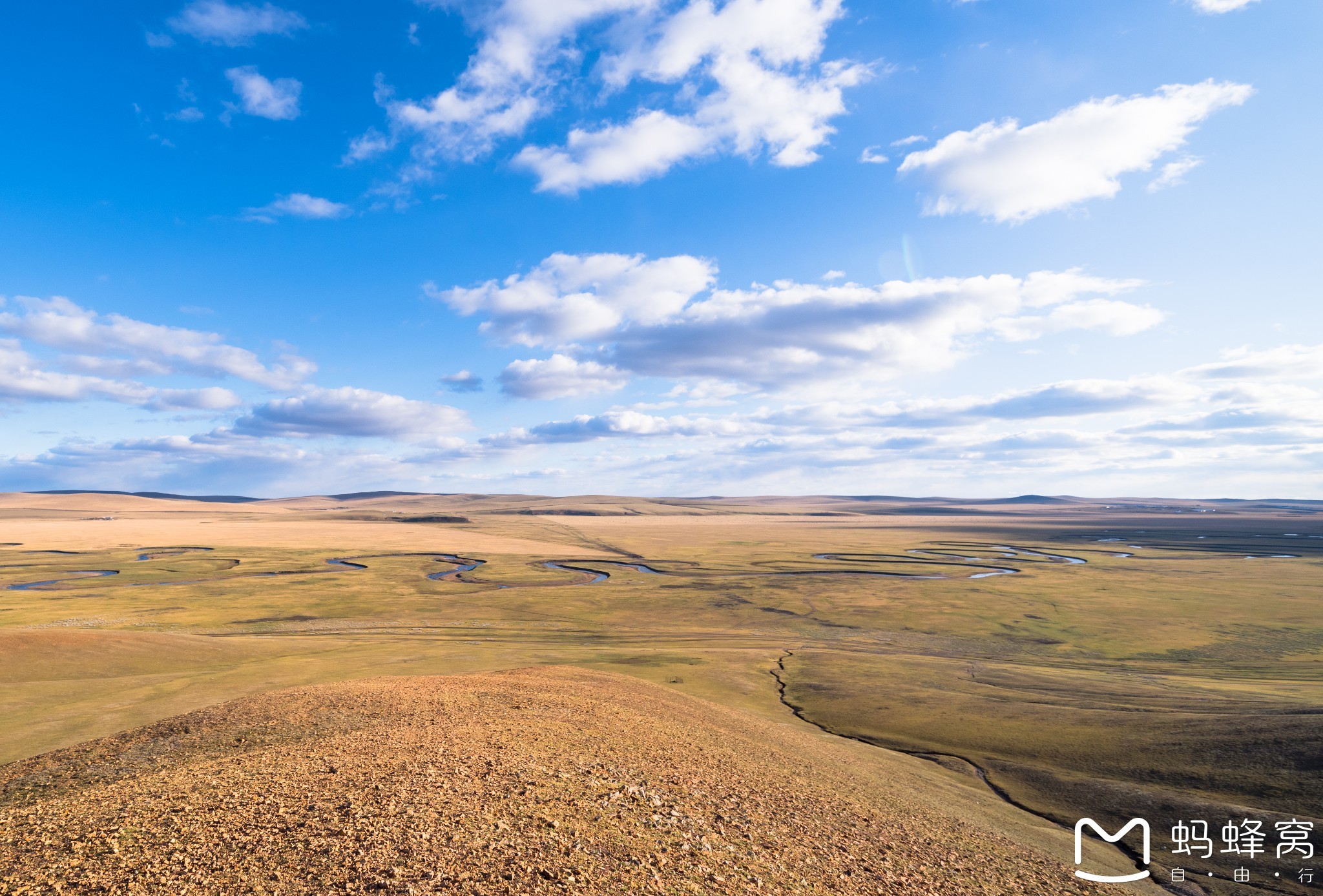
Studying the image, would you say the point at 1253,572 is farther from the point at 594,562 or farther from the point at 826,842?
the point at 826,842

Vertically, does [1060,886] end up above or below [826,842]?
below

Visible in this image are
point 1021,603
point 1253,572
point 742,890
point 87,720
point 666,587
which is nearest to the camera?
point 742,890

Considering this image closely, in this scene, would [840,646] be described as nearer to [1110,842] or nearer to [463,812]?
[1110,842]

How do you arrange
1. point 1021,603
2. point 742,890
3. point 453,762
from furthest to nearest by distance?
point 1021,603
point 453,762
point 742,890

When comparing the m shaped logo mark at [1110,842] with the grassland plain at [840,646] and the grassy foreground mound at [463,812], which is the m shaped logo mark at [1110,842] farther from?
the grassy foreground mound at [463,812]

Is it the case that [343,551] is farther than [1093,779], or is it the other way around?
[343,551]

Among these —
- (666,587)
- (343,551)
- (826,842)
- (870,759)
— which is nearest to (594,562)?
(666,587)

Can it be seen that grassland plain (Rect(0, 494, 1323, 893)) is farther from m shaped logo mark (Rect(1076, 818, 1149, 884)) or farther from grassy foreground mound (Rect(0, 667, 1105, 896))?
grassy foreground mound (Rect(0, 667, 1105, 896))
